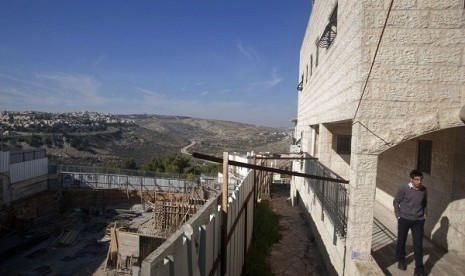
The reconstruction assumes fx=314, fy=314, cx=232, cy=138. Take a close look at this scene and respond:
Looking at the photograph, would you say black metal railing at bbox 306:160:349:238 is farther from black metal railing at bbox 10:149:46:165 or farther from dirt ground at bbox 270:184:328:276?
black metal railing at bbox 10:149:46:165

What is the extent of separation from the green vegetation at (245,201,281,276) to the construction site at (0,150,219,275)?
539cm

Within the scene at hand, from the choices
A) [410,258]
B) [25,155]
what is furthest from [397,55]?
[25,155]

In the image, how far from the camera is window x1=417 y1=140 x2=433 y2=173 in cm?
636

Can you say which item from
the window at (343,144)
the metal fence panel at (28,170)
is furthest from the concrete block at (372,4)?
the metal fence panel at (28,170)

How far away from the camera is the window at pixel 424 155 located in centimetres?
636

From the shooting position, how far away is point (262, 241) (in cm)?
809

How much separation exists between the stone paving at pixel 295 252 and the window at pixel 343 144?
264 centimetres

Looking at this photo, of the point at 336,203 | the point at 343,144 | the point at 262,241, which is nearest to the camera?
the point at 336,203

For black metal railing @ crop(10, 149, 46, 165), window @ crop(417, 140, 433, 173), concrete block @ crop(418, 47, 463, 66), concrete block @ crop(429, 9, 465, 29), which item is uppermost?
concrete block @ crop(429, 9, 465, 29)

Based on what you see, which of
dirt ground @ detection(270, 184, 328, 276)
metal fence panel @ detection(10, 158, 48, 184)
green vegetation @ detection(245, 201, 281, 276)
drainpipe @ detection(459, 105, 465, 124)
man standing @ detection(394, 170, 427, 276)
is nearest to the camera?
drainpipe @ detection(459, 105, 465, 124)

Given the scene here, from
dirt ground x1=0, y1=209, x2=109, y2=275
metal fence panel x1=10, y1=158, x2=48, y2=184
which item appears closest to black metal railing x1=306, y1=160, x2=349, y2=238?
dirt ground x1=0, y1=209, x2=109, y2=275

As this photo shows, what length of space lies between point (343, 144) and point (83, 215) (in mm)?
23900

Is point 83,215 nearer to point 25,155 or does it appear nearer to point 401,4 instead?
point 25,155

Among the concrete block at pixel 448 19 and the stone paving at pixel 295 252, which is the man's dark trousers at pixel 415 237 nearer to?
the stone paving at pixel 295 252
